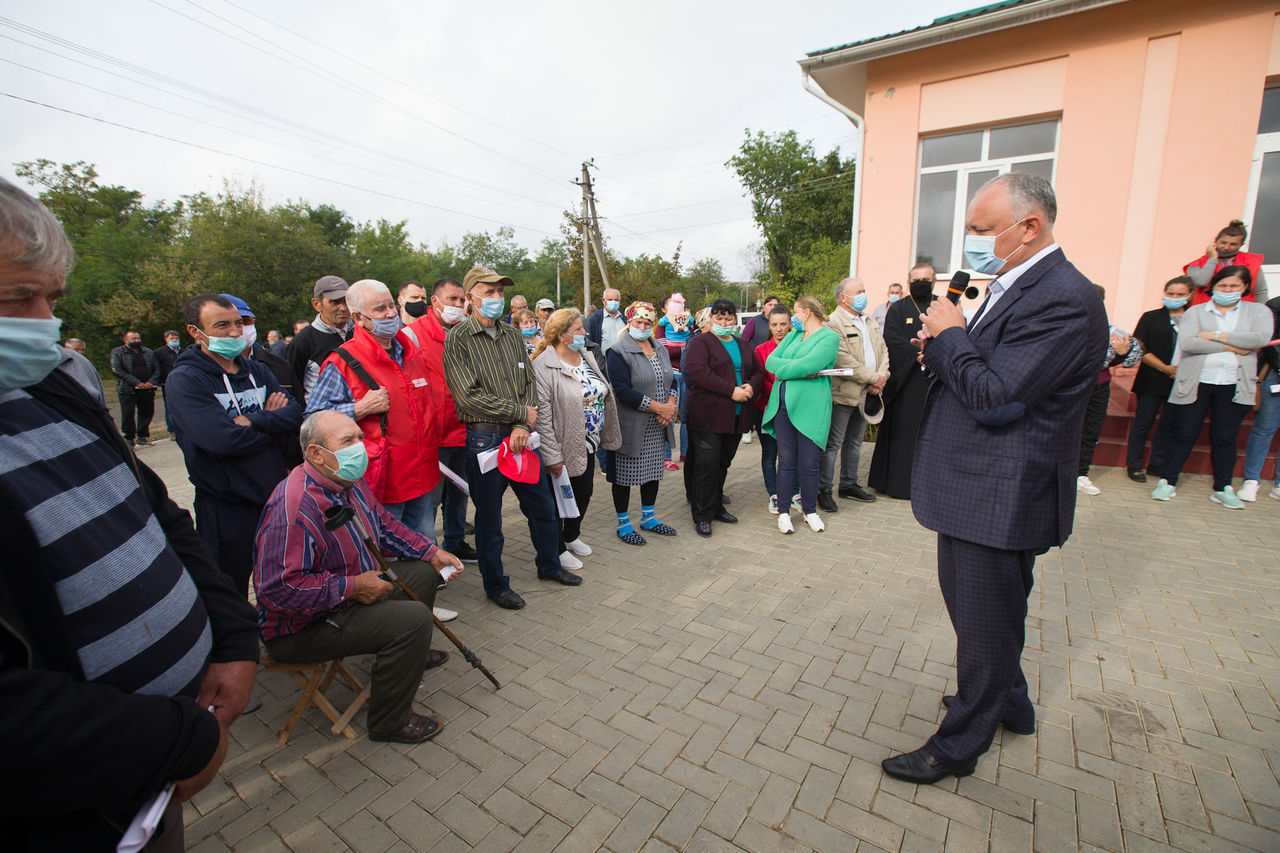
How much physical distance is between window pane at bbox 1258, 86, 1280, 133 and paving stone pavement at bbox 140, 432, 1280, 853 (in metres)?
6.14

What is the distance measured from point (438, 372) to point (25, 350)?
9.94 feet

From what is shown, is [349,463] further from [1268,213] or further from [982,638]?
[1268,213]

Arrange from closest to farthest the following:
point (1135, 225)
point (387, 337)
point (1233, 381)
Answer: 1. point (387, 337)
2. point (1233, 381)
3. point (1135, 225)

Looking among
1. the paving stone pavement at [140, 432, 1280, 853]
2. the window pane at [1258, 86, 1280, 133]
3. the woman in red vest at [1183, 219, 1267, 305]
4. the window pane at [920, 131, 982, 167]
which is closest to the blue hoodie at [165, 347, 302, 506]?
the paving stone pavement at [140, 432, 1280, 853]

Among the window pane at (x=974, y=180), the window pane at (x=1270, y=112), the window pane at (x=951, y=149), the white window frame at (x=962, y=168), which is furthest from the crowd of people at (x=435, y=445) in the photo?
the window pane at (x=951, y=149)

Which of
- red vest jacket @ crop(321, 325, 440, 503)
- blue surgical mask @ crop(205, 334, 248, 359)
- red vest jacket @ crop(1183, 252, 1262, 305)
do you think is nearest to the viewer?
blue surgical mask @ crop(205, 334, 248, 359)

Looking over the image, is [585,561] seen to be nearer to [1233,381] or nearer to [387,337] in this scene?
[387,337]

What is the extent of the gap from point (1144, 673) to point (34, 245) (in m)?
4.61

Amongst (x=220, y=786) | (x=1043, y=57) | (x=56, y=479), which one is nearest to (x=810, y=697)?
(x=220, y=786)

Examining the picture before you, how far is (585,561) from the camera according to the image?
4.62m

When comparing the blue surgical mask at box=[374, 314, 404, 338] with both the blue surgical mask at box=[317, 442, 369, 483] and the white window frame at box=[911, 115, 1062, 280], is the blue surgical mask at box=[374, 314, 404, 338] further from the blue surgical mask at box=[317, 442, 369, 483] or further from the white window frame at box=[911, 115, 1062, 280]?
the white window frame at box=[911, 115, 1062, 280]

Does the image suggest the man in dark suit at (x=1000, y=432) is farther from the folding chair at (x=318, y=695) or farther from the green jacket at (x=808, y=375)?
the green jacket at (x=808, y=375)

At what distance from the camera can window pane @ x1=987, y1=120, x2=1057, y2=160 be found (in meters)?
8.19

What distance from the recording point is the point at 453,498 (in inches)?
189
